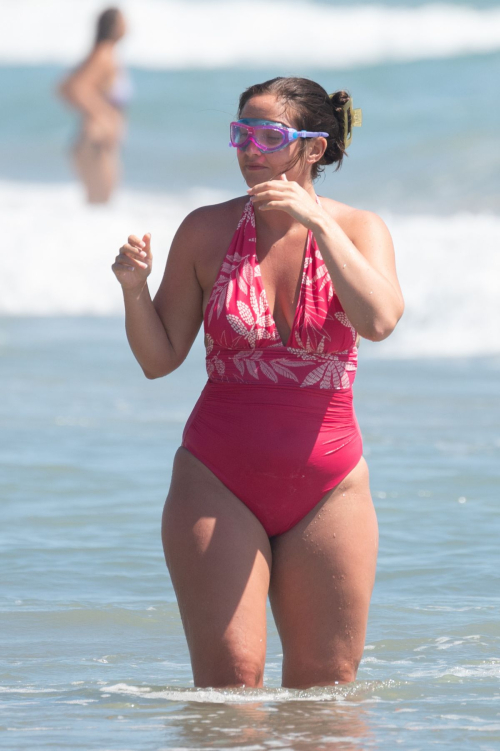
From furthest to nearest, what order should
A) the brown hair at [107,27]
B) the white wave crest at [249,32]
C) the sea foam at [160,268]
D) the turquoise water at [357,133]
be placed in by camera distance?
the white wave crest at [249,32] → the turquoise water at [357,133] → the brown hair at [107,27] → the sea foam at [160,268]

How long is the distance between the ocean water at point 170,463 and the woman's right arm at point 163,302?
880 mm

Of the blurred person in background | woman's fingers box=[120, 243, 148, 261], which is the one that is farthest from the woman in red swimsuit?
the blurred person in background

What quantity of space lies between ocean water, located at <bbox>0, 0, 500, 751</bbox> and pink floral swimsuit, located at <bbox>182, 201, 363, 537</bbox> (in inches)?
20.6

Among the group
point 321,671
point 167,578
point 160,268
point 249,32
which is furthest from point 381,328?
point 249,32

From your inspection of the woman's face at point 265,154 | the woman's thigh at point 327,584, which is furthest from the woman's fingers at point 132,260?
the woman's thigh at point 327,584

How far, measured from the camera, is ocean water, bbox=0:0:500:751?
10.8 ft

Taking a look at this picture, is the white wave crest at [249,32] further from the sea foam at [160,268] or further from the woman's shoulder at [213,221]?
the woman's shoulder at [213,221]

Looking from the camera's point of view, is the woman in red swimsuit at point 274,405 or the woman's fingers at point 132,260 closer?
the woman in red swimsuit at point 274,405

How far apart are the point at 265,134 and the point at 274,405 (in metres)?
0.69

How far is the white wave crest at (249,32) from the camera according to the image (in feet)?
105

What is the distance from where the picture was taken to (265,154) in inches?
123

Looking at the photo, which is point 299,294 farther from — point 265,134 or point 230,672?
point 230,672

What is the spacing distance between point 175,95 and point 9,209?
40.6ft

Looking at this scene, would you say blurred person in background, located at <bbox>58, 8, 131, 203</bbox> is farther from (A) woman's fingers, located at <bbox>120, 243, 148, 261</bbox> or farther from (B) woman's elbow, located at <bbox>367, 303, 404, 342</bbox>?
(B) woman's elbow, located at <bbox>367, 303, 404, 342</bbox>
